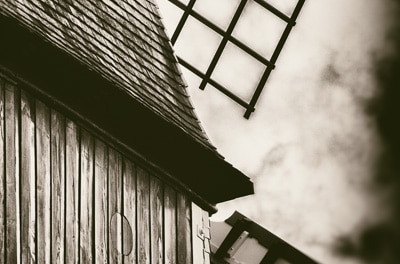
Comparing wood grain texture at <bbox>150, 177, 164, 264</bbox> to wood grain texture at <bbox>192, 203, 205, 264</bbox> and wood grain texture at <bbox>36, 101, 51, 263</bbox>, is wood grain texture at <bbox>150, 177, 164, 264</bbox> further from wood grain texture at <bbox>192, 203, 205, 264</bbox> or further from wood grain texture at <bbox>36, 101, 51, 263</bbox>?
wood grain texture at <bbox>36, 101, 51, 263</bbox>

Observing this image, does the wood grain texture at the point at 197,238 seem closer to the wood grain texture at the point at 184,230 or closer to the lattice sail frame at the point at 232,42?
the wood grain texture at the point at 184,230

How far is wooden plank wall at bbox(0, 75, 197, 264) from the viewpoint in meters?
6.50

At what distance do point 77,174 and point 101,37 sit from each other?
1482mm

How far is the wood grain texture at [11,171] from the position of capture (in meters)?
6.32

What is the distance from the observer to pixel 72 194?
6.95 m

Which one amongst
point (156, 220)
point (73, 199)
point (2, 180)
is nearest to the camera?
point (2, 180)

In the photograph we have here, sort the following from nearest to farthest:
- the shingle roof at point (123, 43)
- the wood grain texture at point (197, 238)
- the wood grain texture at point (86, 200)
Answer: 1. the wood grain texture at point (86, 200)
2. the shingle roof at point (123, 43)
3. the wood grain texture at point (197, 238)

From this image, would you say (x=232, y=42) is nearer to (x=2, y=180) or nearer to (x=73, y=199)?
(x=73, y=199)

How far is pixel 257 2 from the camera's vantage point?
11.7 m

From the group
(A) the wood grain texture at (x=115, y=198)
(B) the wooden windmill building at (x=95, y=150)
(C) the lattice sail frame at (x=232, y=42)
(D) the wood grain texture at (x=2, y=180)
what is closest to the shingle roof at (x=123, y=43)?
(B) the wooden windmill building at (x=95, y=150)

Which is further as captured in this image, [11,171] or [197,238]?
[197,238]

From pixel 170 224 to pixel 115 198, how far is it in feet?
1.98

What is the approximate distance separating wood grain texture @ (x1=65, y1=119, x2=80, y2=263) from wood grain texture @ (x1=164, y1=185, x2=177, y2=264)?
0.95 meters

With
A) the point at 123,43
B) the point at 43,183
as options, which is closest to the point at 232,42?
the point at 123,43
